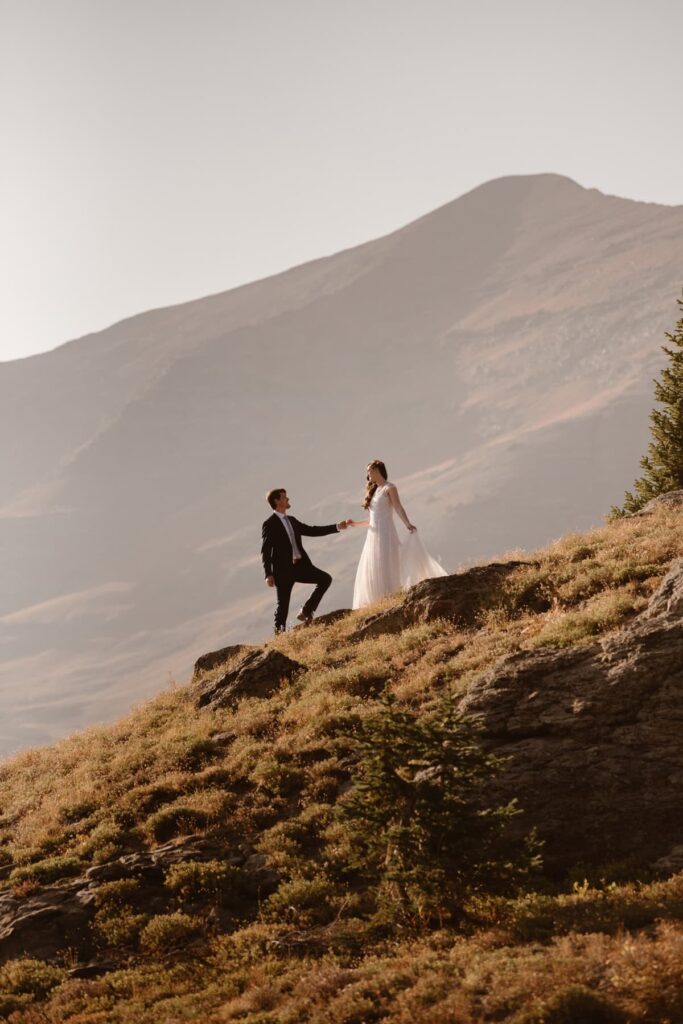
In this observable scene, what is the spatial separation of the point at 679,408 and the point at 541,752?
54.7 feet

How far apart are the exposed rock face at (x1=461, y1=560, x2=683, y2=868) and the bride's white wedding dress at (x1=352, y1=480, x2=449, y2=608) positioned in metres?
7.89

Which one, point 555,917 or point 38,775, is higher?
point 38,775

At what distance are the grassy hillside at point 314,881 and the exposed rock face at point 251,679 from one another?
0.36 metres

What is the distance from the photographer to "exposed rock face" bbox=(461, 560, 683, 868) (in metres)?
9.80

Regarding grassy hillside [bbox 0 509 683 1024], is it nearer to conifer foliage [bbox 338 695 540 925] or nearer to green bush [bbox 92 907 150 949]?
green bush [bbox 92 907 150 949]

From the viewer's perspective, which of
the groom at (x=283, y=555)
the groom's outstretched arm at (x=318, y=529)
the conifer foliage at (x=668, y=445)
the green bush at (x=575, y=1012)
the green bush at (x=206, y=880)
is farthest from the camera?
the conifer foliage at (x=668, y=445)

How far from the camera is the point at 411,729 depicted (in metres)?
9.21

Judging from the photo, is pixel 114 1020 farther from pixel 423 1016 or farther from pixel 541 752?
pixel 541 752

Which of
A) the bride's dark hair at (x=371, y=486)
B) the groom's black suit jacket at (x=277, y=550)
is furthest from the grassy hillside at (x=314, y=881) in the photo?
the bride's dark hair at (x=371, y=486)

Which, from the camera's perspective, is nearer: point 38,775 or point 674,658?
point 674,658

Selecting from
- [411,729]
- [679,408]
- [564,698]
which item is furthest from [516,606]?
[679,408]

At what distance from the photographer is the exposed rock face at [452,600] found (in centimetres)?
1586

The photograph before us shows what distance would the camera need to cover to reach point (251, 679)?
52.7 ft

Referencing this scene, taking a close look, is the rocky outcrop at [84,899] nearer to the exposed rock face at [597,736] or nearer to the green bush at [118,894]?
the green bush at [118,894]
